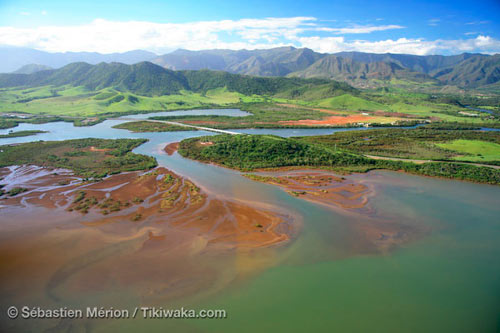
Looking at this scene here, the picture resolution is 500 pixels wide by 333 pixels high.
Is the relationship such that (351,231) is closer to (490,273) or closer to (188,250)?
(490,273)

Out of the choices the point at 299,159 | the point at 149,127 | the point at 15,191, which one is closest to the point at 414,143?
the point at 299,159

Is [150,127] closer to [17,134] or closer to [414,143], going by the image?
[17,134]

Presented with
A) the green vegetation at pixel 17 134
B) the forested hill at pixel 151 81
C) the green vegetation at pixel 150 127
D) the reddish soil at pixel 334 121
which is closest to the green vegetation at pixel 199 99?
the forested hill at pixel 151 81

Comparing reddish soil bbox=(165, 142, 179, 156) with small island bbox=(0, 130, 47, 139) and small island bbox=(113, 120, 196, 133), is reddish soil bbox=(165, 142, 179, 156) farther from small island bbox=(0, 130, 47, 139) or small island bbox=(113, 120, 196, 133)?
small island bbox=(0, 130, 47, 139)

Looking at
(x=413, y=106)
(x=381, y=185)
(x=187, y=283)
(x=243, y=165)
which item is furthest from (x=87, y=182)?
(x=413, y=106)

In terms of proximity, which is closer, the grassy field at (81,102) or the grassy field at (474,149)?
the grassy field at (474,149)

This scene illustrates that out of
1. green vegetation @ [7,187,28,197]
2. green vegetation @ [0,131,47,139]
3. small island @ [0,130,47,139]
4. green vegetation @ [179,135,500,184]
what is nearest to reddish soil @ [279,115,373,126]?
green vegetation @ [179,135,500,184]

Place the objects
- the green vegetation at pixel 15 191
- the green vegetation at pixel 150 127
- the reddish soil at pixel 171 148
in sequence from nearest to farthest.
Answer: the green vegetation at pixel 15 191 < the reddish soil at pixel 171 148 < the green vegetation at pixel 150 127

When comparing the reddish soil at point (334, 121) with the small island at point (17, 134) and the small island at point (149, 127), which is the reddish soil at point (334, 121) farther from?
the small island at point (17, 134)
